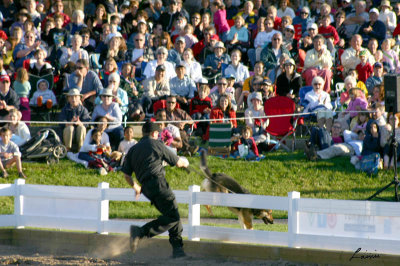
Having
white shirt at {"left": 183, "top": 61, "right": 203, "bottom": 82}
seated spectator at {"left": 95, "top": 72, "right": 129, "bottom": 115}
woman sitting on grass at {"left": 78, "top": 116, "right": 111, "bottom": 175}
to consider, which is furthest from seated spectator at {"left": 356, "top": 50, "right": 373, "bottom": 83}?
woman sitting on grass at {"left": 78, "top": 116, "right": 111, "bottom": 175}

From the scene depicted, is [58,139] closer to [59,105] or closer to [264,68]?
[59,105]

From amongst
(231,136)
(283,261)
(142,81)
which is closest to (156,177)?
(283,261)

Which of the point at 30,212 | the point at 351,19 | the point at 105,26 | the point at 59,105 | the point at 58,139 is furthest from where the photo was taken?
the point at 351,19

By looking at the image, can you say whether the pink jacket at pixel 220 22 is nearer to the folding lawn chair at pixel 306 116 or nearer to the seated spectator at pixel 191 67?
the seated spectator at pixel 191 67

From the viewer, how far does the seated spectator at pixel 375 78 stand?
18188 millimetres

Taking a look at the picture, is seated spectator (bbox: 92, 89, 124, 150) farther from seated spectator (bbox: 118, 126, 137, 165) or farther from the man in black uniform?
the man in black uniform

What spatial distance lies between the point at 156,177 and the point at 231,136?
6217mm

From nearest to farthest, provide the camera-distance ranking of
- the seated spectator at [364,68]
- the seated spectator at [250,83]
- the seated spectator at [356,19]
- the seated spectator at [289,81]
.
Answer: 1. the seated spectator at [289,81]
2. the seated spectator at [250,83]
3. the seated spectator at [364,68]
4. the seated spectator at [356,19]

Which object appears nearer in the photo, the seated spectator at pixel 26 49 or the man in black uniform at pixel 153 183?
the man in black uniform at pixel 153 183

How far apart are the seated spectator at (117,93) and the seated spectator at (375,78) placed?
5437mm

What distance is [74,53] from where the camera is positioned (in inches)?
748

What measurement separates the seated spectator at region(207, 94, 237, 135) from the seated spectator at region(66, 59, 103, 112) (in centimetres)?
259

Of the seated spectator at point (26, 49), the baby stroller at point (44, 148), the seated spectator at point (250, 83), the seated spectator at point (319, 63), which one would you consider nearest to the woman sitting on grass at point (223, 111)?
the seated spectator at point (250, 83)

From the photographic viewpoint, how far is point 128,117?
17.3m
